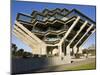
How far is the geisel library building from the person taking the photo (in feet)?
9.09

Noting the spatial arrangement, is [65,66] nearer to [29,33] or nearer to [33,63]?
[33,63]

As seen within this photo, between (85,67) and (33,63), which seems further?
(85,67)

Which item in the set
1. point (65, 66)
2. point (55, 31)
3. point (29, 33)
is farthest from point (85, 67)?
point (29, 33)

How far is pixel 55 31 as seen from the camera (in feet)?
9.53

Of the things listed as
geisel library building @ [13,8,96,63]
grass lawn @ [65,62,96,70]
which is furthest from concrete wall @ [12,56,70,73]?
grass lawn @ [65,62,96,70]

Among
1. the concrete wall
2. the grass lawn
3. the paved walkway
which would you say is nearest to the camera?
the concrete wall

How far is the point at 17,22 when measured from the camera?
271 centimetres

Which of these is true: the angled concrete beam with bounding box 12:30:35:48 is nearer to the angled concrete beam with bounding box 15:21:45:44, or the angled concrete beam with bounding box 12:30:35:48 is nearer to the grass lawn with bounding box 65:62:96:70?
the angled concrete beam with bounding box 15:21:45:44

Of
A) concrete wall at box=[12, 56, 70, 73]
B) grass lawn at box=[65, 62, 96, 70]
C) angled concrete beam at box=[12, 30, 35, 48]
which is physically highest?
angled concrete beam at box=[12, 30, 35, 48]

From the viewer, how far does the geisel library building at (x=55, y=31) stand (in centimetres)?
277

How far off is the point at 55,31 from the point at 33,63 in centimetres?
50

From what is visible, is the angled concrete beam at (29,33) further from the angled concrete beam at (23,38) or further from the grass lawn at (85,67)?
the grass lawn at (85,67)

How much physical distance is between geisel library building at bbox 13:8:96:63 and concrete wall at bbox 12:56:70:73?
4 centimetres

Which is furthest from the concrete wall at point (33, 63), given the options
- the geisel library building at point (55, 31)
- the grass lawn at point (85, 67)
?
the grass lawn at point (85, 67)
